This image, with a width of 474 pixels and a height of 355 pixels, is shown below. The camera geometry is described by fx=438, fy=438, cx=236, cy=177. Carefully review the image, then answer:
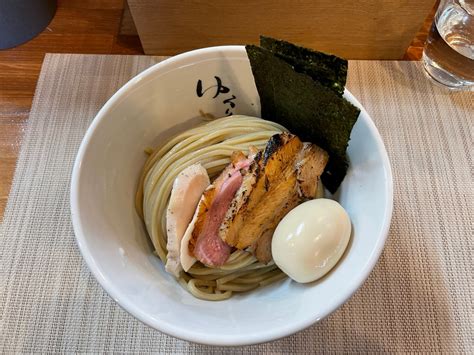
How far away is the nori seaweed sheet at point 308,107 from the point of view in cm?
83

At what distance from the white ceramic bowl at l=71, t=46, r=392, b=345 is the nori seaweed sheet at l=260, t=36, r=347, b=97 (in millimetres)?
51

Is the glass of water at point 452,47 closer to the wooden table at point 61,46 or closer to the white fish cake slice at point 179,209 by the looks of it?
the wooden table at point 61,46

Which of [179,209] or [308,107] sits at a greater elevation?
[308,107]

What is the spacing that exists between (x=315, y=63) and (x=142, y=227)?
51 centimetres

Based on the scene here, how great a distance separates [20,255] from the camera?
1064 mm

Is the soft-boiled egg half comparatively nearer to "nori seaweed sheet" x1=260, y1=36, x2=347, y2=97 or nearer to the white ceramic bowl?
the white ceramic bowl

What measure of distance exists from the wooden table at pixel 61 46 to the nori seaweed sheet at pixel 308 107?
24.7 inches

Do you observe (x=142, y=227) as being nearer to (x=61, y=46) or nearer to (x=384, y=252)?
(x=384, y=252)

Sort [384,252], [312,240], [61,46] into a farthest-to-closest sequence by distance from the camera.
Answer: [61,46], [384,252], [312,240]

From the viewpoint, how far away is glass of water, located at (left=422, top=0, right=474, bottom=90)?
1.27 meters

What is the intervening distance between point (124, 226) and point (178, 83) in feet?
1.10

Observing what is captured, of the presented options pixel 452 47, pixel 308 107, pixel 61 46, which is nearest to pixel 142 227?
pixel 308 107

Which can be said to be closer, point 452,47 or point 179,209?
point 179,209

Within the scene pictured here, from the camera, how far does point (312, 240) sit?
2.54 feet
